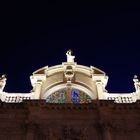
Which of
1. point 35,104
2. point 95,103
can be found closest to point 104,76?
point 95,103

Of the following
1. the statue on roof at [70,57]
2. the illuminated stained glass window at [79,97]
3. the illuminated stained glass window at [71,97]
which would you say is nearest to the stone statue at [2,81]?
the illuminated stained glass window at [71,97]

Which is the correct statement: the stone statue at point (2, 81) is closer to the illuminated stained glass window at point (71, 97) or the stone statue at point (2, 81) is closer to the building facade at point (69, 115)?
the building facade at point (69, 115)

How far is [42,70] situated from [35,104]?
5004 millimetres

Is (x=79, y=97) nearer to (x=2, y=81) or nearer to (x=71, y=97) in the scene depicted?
(x=71, y=97)

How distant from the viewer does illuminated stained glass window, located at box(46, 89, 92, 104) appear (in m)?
26.4

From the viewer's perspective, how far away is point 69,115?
2362cm

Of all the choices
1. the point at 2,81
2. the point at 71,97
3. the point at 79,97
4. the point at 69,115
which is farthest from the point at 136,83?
the point at 2,81

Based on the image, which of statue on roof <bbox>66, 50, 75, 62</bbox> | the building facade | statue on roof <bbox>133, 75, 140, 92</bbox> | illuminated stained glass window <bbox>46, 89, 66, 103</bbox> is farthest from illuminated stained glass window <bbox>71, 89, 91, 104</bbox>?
statue on roof <bbox>133, 75, 140, 92</bbox>

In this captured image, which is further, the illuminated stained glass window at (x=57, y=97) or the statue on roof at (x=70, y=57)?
the statue on roof at (x=70, y=57)

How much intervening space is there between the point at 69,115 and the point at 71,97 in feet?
9.71

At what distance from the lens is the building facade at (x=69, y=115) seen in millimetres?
22516

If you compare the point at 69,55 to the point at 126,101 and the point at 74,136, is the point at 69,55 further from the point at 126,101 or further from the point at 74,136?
the point at 74,136

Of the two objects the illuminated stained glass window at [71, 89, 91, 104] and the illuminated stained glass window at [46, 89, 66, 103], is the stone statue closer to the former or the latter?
the illuminated stained glass window at [46, 89, 66, 103]

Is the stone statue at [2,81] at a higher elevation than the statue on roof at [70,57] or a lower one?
lower
